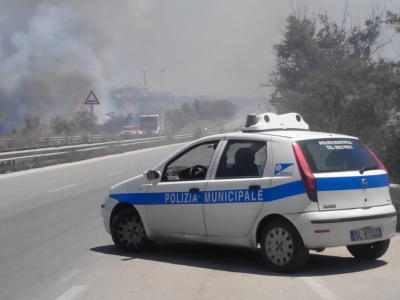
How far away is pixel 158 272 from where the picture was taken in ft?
25.7

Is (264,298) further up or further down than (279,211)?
further down

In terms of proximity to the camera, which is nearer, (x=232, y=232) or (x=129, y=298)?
(x=129, y=298)

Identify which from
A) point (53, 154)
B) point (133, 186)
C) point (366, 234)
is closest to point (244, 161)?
point (366, 234)

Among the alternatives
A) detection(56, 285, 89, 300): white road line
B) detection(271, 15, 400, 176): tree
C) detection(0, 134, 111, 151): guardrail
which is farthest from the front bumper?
detection(0, 134, 111, 151): guardrail

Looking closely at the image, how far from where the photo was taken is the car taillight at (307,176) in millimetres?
7305

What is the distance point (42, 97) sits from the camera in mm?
81625

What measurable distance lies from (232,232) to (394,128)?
880 cm

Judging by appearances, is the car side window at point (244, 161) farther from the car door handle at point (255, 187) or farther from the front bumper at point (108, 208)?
the front bumper at point (108, 208)

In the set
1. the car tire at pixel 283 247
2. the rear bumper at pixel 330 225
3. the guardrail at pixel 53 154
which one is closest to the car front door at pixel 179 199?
the car tire at pixel 283 247

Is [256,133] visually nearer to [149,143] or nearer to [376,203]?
[376,203]

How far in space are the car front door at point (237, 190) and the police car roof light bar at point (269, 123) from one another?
22 cm

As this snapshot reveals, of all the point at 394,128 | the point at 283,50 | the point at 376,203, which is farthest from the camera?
the point at 283,50

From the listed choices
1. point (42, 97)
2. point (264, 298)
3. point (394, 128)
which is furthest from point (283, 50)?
point (42, 97)

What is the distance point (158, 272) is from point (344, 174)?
221cm
